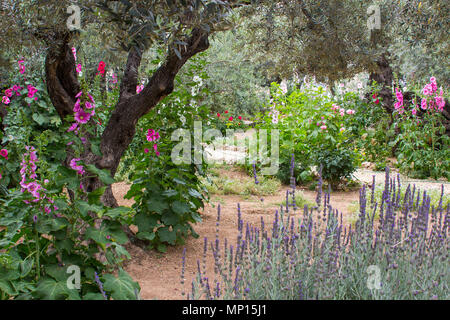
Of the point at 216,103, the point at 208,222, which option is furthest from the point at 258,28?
the point at 216,103

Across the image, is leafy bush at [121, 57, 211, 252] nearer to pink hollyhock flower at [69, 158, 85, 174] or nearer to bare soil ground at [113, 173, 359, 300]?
bare soil ground at [113, 173, 359, 300]

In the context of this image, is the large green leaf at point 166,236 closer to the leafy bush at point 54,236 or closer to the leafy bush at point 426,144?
the leafy bush at point 54,236

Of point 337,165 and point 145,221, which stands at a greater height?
point 337,165

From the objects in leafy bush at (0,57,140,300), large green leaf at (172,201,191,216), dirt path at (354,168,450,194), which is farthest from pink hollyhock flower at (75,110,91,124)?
dirt path at (354,168,450,194)

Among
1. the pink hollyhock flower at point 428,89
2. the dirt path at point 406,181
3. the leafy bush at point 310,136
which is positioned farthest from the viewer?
the pink hollyhock flower at point 428,89

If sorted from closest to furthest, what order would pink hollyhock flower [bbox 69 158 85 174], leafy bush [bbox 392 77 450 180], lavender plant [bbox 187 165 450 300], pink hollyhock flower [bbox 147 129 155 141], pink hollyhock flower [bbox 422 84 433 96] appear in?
lavender plant [bbox 187 165 450 300] → pink hollyhock flower [bbox 69 158 85 174] → pink hollyhock flower [bbox 147 129 155 141] → leafy bush [bbox 392 77 450 180] → pink hollyhock flower [bbox 422 84 433 96]

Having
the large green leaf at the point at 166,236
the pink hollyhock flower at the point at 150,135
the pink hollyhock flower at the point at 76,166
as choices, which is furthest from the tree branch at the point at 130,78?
the pink hollyhock flower at the point at 76,166

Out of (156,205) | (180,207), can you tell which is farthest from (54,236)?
(180,207)

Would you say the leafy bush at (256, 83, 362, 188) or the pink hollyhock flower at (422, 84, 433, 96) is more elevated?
the pink hollyhock flower at (422, 84, 433, 96)

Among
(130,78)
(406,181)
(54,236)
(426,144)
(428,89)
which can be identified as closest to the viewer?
(54,236)

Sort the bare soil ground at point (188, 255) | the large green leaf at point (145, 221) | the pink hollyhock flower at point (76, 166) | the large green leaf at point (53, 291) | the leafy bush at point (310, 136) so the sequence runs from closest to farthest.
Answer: the large green leaf at point (53, 291)
the pink hollyhock flower at point (76, 166)
the bare soil ground at point (188, 255)
the large green leaf at point (145, 221)
the leafy bush at point (310, 136)

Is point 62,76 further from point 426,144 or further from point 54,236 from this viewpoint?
point 426,144

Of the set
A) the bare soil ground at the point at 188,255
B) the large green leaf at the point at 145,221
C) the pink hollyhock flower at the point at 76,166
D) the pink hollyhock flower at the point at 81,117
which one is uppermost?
the pink hollyhock flower at the point at 81,117

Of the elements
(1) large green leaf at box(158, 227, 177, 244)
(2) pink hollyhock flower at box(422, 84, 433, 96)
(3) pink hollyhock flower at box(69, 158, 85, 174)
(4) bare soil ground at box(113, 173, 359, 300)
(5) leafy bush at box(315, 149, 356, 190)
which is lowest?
(4) bare soil ground at box(113, 173, 359, 300)
